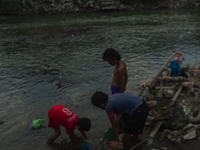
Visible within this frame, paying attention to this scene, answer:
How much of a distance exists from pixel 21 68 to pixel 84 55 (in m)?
3.69

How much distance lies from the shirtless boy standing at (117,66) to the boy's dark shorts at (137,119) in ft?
2.71

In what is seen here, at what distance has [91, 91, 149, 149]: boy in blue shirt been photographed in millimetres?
2715

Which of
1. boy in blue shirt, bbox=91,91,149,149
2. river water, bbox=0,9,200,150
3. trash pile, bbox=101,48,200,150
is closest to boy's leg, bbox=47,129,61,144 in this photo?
river water, bbox=0,9,200,150

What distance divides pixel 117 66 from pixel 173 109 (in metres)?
1.87

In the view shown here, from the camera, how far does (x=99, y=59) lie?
32.1ft

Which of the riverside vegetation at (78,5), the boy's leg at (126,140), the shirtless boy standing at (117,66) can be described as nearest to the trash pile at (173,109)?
the boy's leg at (126,140)

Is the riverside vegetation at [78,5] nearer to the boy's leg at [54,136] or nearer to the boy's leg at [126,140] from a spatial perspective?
the boy's leg at [54,136]

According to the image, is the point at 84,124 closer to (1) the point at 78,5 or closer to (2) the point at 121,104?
(2) the point at 121,104

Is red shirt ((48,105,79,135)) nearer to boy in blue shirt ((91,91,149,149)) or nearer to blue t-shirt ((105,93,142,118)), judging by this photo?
boy in blue shirt ((91,91,149,149))

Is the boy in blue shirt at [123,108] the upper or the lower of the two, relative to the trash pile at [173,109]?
upper

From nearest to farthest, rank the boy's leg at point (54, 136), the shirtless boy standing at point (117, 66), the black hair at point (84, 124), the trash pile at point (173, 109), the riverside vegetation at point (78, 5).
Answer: the black hair at point (84, 124) → the shirtless boy standing at point (117, 66) → the trash pile at point (173, 109) → the boy's leg at point (54, 136) → the riverside vegetation at point (78, 5)

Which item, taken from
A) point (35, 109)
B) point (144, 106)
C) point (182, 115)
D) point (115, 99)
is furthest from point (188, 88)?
point (35, 109)

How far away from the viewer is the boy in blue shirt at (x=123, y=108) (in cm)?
271

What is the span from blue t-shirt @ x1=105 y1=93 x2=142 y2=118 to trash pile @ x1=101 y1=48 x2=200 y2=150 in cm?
88
